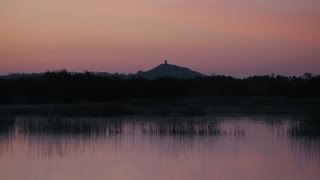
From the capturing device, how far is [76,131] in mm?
19938

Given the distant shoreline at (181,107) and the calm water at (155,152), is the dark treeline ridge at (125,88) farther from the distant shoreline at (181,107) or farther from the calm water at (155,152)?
the calm water at (155,152)

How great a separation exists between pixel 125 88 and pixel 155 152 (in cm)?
2677

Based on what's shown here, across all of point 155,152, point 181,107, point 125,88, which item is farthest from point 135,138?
point 125,88

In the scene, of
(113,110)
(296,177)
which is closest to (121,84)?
(113,110)

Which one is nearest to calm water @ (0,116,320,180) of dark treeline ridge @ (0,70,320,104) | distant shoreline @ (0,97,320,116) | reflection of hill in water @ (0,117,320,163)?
reflection of hill in water @ (0,117,320,163)

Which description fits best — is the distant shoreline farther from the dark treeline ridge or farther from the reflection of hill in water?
the reflection of hill in water

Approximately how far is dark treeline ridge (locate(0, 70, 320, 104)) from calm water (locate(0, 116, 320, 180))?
16.1 m

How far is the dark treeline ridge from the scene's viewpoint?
127 ft

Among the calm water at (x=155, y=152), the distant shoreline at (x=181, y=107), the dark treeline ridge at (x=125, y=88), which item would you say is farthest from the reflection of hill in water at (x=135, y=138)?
the dark treeline ridge at (x=125, y=88)

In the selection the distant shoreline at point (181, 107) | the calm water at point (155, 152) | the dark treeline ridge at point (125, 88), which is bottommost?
the calm water at point (155, 152)

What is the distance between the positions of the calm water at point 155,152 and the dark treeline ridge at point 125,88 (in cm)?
1615

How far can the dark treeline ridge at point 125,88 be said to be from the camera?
38.8 meters

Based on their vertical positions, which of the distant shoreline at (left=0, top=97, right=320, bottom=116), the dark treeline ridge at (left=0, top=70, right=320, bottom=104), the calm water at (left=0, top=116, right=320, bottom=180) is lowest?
the calm water at (left=0, top=116, right=320, bottom=180)

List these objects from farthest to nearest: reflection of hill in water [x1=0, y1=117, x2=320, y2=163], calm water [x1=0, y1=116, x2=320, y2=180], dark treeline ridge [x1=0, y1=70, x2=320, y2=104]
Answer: dark treeline ridge [x1=0, y1=70, x2=320, y2=104], reflection of hill in water [x1=0, y1=117, x2=320, y2=163], calm water [x1=0, y1=116, x2=320, y2=180]
